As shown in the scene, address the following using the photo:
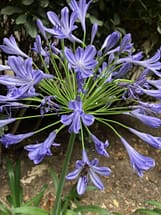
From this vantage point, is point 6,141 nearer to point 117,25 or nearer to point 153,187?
point 117,25

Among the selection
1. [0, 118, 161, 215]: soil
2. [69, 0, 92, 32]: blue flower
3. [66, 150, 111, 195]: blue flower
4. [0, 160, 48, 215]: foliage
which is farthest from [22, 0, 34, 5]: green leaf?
[0, 118, 161, 215]: soil

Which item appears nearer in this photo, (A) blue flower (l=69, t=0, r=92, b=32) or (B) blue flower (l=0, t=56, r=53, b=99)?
(B) blue flower (l=0, t=56, r=53, b=99)

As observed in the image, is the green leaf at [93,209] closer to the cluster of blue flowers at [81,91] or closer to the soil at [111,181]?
the soil at [111,181]

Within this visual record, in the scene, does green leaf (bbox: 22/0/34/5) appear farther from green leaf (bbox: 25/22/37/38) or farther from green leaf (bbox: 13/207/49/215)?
green leaf (bbox: 13/207/49/215)

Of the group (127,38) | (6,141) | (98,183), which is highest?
(127,38)

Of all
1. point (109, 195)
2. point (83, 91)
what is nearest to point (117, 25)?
point (109, 195)
